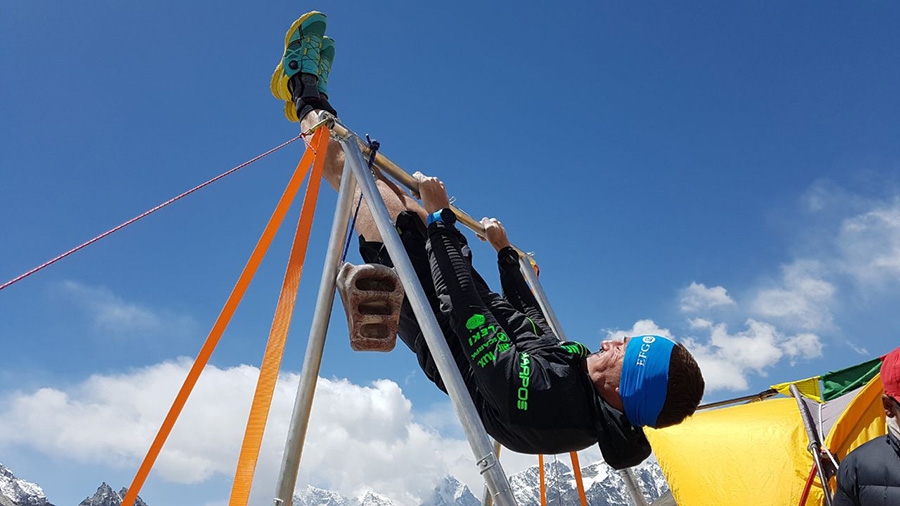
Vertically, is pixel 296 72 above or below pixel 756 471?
above

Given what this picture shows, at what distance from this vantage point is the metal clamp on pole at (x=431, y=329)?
241 centimetres

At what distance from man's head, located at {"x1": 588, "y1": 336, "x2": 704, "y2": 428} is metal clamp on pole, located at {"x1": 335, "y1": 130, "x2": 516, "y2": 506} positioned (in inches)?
28.8

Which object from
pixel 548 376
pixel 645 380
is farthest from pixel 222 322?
pixel 645 380

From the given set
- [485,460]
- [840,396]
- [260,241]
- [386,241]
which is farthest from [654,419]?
[840,396]

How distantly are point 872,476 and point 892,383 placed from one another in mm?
627

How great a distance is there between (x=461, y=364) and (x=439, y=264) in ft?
1.72

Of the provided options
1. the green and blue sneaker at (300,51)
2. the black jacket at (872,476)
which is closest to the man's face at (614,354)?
the black jacket at (872,476)

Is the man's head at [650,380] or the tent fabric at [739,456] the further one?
the tent fabric at [739,456]

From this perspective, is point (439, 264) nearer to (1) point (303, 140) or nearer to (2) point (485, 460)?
(2) point (485, 460)

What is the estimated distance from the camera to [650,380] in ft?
9.27

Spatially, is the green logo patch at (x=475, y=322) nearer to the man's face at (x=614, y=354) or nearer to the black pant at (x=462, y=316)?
the black pant at (x=462, y=316)

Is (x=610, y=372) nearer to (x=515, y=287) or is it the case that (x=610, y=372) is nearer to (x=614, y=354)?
(x=614, y=354)

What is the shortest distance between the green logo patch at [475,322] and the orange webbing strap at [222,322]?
1382 mm

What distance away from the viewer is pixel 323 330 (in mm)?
3221
